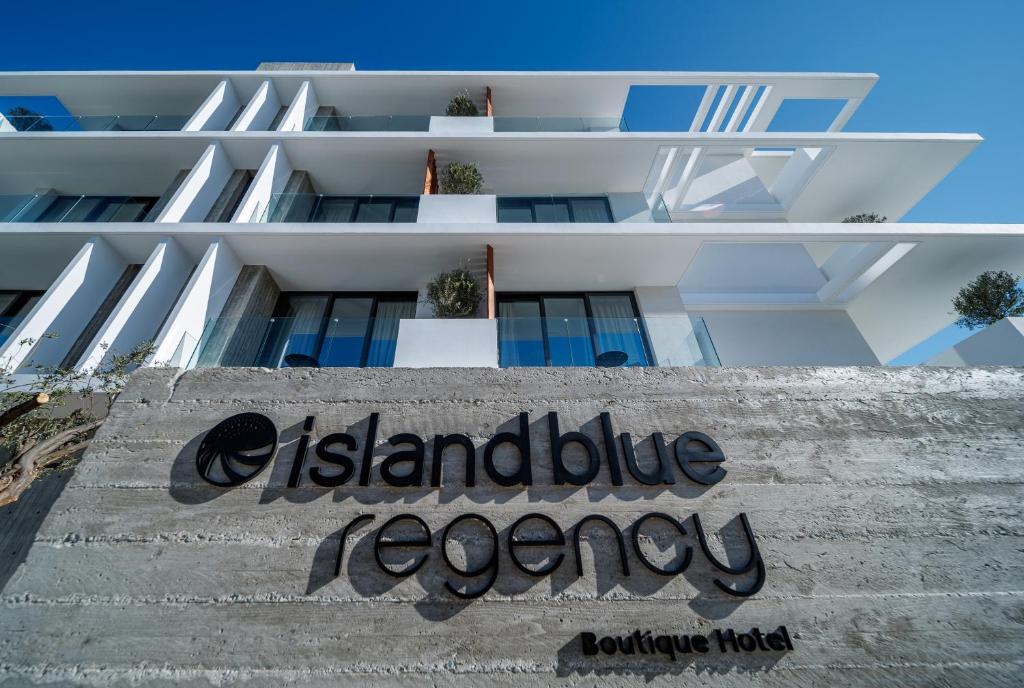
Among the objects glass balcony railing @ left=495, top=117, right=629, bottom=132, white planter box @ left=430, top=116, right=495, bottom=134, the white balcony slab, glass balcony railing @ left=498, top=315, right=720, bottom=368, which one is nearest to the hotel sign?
glass balcony railing @ left=498, top=315, right=720, bottom=368

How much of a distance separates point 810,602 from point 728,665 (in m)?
0.82

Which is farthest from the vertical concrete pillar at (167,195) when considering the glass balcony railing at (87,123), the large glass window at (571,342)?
the large glass window at (571,342)

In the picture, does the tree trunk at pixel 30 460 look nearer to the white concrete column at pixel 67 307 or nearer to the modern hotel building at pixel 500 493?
the modern hotel building at pixel 500 493

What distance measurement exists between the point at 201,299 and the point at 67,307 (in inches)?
91.4

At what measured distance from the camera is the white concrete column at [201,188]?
8320 mm

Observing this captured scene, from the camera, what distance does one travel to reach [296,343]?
6266mm

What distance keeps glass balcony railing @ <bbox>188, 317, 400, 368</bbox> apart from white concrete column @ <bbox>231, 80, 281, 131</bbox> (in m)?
6.42

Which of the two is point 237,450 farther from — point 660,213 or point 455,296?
point 660,213

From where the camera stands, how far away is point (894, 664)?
118 inches

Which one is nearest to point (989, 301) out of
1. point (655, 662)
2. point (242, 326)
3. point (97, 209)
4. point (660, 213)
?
point (660, 213)

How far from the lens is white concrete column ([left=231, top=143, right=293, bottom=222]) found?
331 inches

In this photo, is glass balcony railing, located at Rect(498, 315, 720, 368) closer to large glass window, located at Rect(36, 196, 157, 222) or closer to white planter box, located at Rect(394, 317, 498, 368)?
white planter box, located at Rect(394, 317, 498, 368)

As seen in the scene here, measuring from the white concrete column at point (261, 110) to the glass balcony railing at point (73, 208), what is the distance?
2938mm

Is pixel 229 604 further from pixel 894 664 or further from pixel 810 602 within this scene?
Result: pixel 894 664
